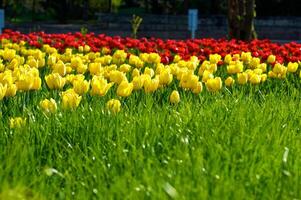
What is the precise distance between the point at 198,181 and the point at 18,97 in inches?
97.0

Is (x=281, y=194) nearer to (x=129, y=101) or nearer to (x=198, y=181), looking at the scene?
(x=198, y=181)

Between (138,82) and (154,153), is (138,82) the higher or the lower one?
the higher one

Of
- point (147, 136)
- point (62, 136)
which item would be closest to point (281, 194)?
point (147, 136)

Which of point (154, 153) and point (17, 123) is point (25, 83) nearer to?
point (17, 123)

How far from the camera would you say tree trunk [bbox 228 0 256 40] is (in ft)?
49.2

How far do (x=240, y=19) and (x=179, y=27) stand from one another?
14.0m

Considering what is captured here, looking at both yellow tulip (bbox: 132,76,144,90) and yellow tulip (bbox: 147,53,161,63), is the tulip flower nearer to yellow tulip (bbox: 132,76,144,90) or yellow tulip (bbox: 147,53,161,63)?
yellow tulip (bbox: 132,76,144,90)

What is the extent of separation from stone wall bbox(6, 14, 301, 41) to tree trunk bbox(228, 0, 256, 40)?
38.6ft

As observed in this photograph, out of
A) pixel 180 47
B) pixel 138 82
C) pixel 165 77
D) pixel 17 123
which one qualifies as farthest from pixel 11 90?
pixel 180 47

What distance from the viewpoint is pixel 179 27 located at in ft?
95.2

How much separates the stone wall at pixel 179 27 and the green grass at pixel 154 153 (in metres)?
22.1

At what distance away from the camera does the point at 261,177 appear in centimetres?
373

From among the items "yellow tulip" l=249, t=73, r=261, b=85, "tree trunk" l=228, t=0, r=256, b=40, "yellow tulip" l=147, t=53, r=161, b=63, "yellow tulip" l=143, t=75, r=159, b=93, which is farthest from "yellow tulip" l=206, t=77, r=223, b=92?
"tree trunk" l=228, t=0, r=256, b=40

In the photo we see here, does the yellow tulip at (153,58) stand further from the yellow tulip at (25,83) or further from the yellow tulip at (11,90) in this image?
the yellow tulip at (11,90)
